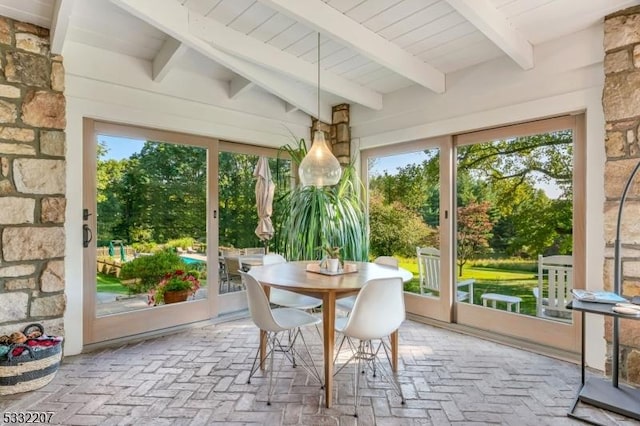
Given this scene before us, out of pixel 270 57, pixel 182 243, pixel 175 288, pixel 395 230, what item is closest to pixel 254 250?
pixel 182 243

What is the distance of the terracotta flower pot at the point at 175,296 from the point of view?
A: 372 cm

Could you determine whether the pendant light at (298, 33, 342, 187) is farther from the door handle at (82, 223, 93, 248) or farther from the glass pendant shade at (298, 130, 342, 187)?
the door handle at (82, 223, 93, 248)

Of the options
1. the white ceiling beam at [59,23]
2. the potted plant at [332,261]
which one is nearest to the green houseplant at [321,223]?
Result: the potted plant at [332,261]

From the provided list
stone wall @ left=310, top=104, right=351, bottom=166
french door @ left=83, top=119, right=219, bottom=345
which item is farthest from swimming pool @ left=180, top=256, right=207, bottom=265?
stone wall @ left=310, top=104, right=351, bottom=166

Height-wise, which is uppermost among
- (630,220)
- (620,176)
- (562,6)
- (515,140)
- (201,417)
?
(562,6)

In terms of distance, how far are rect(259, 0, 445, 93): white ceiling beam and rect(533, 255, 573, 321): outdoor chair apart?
194cm

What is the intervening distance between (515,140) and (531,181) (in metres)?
0.41

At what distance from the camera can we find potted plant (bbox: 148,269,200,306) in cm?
365

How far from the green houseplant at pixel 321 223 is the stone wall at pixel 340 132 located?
389 millimetres

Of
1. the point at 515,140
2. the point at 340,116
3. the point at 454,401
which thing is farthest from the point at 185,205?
the point at 515,140

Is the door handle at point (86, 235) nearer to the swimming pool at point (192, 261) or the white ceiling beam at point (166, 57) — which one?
the swimming pool at point (192, 261)

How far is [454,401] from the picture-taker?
2328 millimetres

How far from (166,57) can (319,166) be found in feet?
5.66

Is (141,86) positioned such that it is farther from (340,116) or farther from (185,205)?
(340,116)
